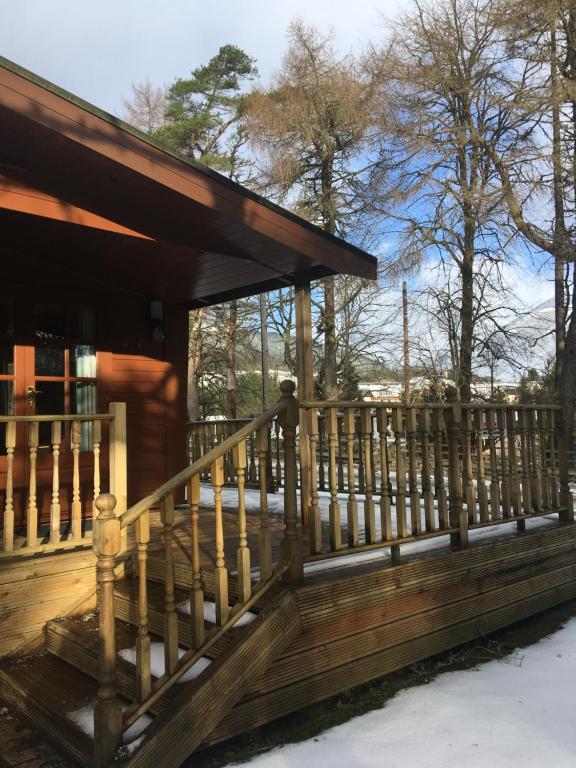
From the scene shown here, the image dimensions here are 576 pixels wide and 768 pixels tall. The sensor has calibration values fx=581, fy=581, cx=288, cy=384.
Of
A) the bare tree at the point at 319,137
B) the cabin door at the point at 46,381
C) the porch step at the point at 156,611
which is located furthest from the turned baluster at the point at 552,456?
the bare tree at the point at 319,137

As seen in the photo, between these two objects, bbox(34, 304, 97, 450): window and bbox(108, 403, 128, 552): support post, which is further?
bbox(34, 304, 97, 450): window

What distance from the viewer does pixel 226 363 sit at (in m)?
20.6

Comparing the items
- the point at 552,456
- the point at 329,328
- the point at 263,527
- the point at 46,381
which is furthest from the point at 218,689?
the point at 329,328

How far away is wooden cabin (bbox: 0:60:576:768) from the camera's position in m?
2.47

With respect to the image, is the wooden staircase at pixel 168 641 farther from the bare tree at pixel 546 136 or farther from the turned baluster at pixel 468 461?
the bare tree at pixel 546 136

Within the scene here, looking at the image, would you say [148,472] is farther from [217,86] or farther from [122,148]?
[217,86]

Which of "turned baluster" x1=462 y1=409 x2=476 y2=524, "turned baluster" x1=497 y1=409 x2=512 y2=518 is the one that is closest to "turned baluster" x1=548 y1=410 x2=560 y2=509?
"turned baluster" x1=497 y1=409 x2=512 y2=518

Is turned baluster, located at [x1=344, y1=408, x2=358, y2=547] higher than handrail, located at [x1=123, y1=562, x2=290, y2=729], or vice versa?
turned baluster, located at [x1=344, y1=408, x2=358, y2=547]

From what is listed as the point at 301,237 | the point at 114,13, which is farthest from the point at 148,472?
the point at 114,13

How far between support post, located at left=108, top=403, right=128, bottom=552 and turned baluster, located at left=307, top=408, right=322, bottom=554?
4.01 feet

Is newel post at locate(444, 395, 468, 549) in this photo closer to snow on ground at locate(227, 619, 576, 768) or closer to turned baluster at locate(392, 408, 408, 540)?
turned baluster at locate(392, 408, 408, 540)

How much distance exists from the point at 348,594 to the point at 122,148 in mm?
2855

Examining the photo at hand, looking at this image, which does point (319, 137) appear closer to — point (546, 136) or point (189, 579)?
point (546, 136)

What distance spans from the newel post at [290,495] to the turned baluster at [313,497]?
0.10 metres
